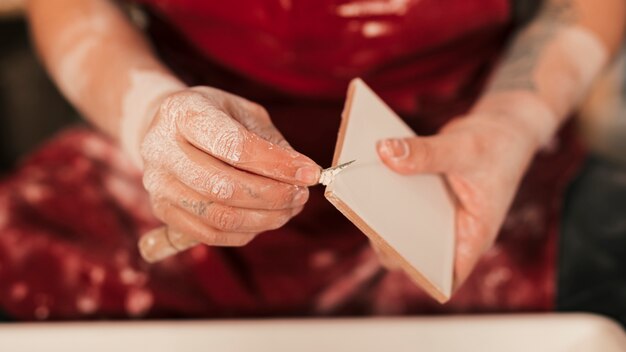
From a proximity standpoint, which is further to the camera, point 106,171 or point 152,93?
point 106,171

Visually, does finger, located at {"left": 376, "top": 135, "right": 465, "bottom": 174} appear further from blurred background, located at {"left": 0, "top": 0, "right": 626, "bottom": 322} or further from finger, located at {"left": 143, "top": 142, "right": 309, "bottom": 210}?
blurred background, located at {"left": 0, "top": 0, "right": 626, "bottom": 322}

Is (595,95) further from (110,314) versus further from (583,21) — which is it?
(110,314)

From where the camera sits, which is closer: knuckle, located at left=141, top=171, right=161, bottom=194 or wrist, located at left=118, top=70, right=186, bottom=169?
knuckle, located at left=141, top=171, right=161, bottom=194

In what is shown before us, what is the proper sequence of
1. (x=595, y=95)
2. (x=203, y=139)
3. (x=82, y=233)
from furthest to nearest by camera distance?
1. (x=595, y=95)
2. (x=82, y=233)
3. (x=203, y=139)

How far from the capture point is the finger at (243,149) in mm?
452

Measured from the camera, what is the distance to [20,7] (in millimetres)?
1206

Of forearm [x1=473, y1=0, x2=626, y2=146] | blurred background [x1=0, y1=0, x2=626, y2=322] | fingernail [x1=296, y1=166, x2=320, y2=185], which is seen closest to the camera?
fingernail [x1=296, y1=166, x2=320, y2=185]

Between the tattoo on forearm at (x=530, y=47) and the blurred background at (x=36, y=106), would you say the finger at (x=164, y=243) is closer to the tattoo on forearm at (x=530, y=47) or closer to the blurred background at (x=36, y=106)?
the tattoo on forearm at (x=530, y=47)

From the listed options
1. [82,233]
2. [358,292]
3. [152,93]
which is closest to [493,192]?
[358,292]

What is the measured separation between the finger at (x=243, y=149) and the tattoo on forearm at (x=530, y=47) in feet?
1.13

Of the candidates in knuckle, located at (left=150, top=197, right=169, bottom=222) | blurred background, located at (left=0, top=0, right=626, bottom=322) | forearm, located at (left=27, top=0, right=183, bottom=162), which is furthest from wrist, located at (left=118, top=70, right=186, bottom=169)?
blurred background, located at (left=0, top=0, right=626, bottom=322)

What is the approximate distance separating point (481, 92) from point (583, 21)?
13cm

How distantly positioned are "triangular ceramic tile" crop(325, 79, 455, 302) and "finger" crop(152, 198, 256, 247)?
94 mm

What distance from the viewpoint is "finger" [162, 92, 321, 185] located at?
0.45 meters
